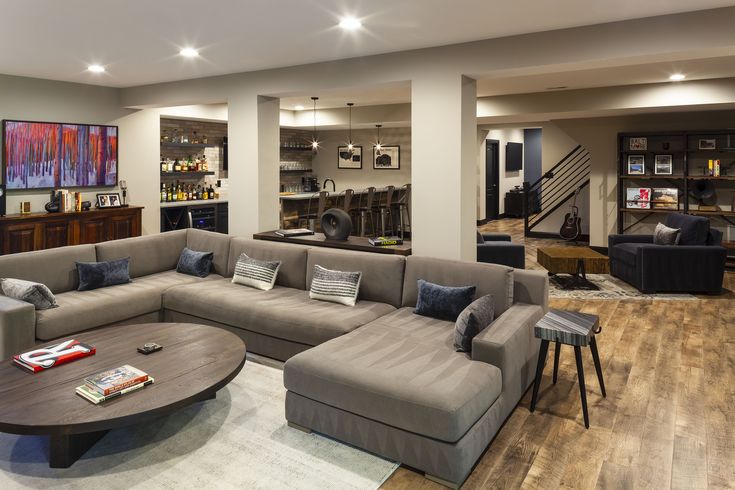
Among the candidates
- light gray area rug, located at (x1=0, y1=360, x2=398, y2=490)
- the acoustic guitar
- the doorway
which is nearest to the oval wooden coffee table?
light gray area rug, located at (x1=0, y1=360, x2=398, y2=490)

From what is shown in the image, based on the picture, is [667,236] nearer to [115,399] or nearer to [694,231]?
[694,231]

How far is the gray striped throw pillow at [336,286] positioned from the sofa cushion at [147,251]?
198 centimetres

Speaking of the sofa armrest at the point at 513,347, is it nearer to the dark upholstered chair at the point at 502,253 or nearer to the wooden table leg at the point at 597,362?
the wooden table leg at the point at 597,362

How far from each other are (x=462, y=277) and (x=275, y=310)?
1.45 meters

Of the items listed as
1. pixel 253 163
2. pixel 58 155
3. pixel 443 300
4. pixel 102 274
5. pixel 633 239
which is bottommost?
pixel 443 300

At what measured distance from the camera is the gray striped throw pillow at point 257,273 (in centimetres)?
487

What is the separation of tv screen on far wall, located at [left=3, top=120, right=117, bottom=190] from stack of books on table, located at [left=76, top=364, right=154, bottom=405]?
4957mm

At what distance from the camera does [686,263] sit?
647 centimetres

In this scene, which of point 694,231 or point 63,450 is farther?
point 694,231

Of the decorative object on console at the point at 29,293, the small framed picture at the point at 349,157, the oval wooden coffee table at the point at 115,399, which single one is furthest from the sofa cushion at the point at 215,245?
the small framed picture at the point at 349,157

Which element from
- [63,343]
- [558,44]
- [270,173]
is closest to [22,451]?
[63,343]

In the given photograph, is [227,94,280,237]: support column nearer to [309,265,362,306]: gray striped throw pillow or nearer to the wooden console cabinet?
[309,265,362,306]: gray striped throw pillow

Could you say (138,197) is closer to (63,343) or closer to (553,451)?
(63,343)

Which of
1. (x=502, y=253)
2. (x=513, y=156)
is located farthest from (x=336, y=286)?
(x=513, y=156)
